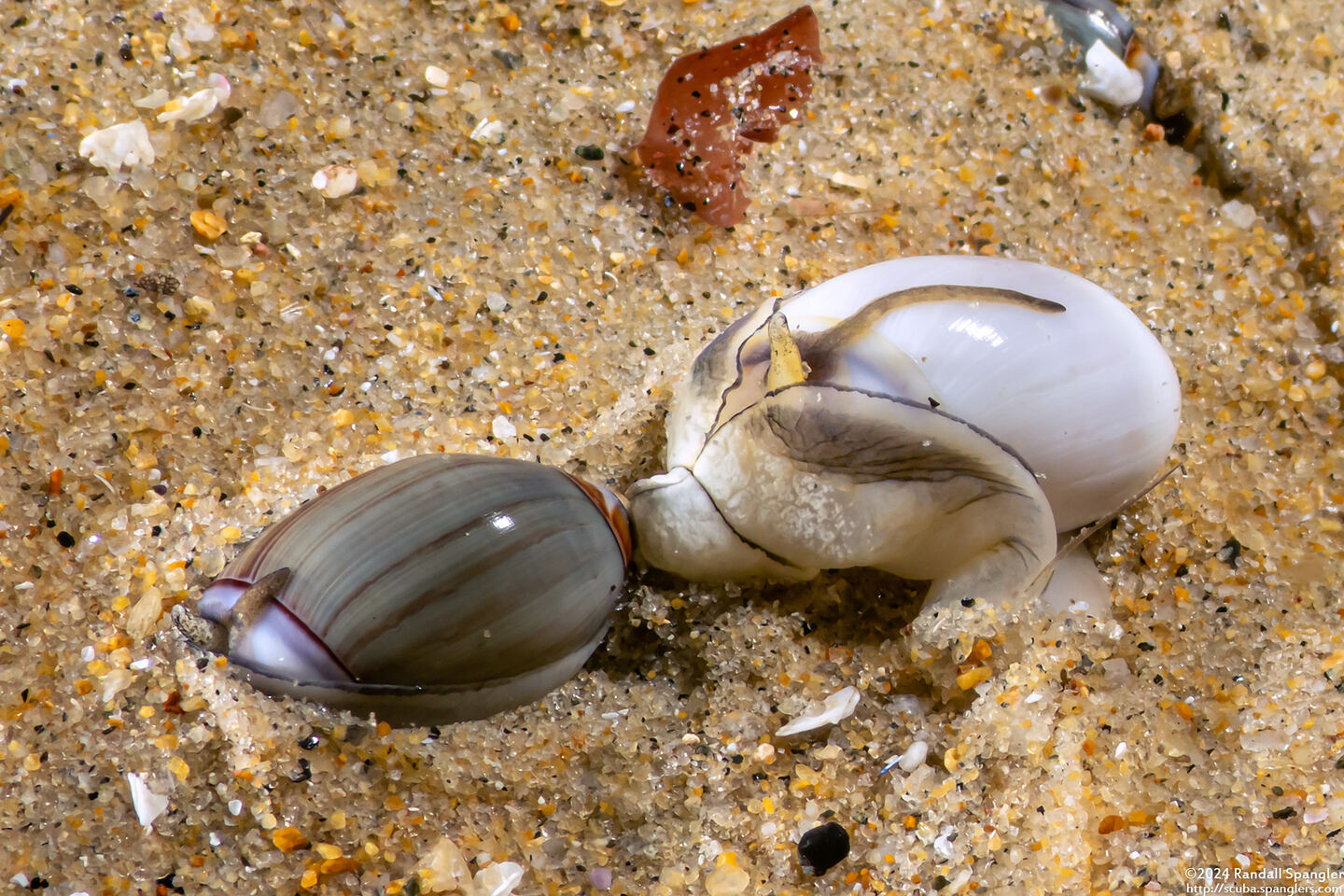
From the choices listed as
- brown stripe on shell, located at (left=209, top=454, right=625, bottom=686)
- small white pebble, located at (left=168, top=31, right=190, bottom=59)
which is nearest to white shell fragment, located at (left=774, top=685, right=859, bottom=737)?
brown stripe on shell, located at (left=209, top=454, right=625, bottom=686)

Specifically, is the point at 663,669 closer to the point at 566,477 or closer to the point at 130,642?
the point at 566,477

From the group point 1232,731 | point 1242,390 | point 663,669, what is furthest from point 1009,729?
point 1242,390

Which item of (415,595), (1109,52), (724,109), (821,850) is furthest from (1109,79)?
(415,595)

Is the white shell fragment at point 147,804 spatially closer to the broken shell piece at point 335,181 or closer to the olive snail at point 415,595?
the olive snail at point 415,595

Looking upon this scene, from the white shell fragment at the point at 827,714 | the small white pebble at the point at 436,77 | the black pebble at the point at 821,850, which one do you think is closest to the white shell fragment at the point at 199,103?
the small white pebble at the point at 436,77

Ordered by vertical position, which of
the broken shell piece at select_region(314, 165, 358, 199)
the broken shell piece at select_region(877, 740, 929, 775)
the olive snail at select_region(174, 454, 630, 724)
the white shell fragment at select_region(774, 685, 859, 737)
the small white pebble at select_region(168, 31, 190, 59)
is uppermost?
the small white pebble at select_region(168, 31, 190, 59)

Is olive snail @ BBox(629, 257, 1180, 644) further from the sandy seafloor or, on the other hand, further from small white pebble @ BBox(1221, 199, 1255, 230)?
small white pebble @ BBox(1221, 199, 1255, 230)
